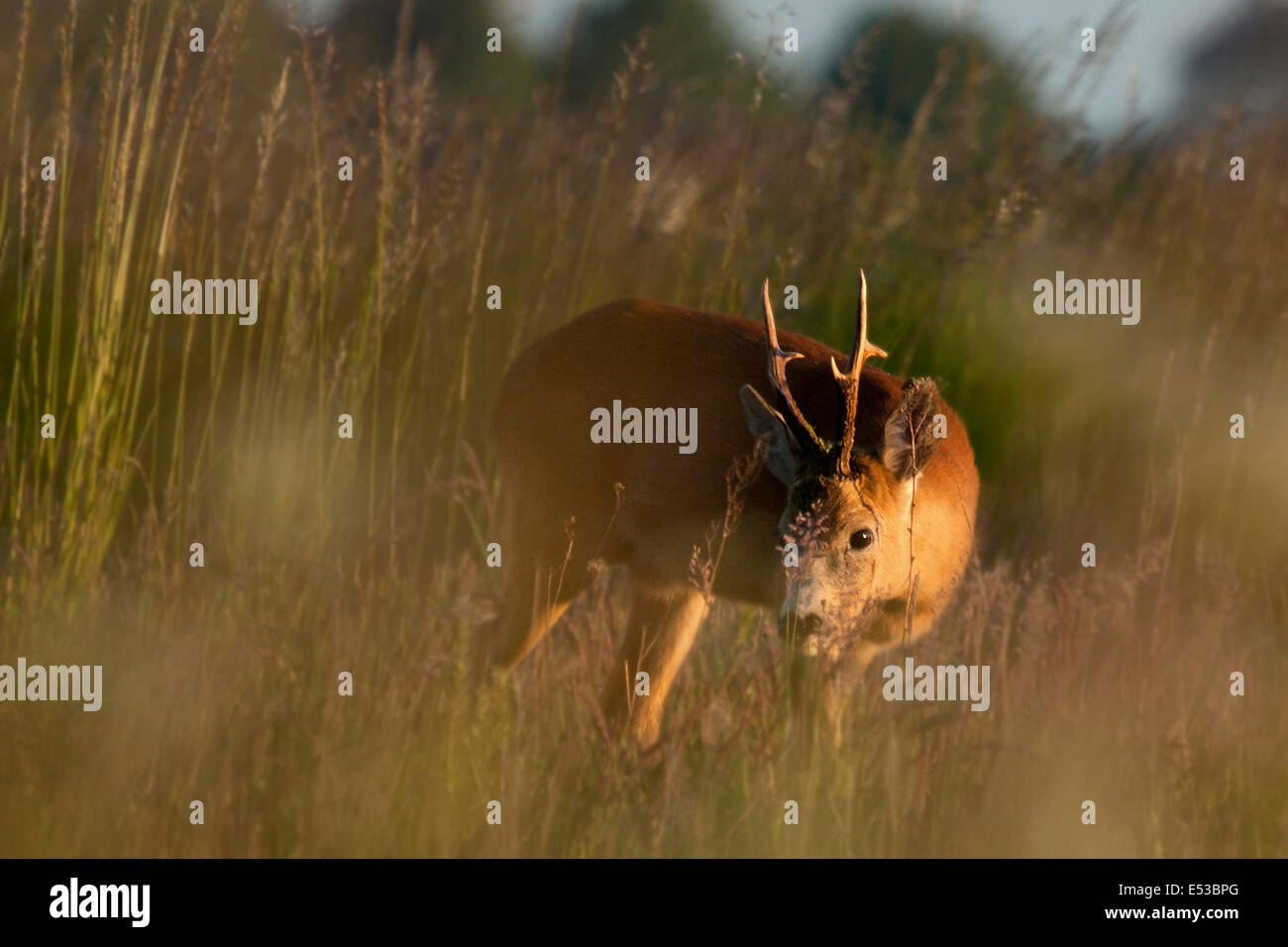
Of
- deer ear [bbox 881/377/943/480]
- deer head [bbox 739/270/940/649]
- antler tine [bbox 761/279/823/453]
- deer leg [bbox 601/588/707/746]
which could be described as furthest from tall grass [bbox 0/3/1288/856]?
antler tine [bbox 761/279/823/453]

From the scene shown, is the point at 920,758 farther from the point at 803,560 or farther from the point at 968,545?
the point at 968,545

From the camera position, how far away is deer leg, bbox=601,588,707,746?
418cm

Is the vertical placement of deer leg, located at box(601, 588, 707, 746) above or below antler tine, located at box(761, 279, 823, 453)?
below

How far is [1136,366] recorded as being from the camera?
6008 millimetres

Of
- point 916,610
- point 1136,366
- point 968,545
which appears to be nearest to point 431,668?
point 916,610

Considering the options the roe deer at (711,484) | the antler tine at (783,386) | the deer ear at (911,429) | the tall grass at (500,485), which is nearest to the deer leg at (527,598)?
the roe deer at (711,484)

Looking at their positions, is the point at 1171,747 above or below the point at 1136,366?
below

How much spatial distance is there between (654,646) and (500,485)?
1.16 meters

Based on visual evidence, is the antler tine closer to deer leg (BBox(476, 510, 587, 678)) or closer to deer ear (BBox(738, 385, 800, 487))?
→ deer ear (BBox(738, 385, 800, 487))

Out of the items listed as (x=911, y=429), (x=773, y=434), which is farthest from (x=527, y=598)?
(x=911, y=429)

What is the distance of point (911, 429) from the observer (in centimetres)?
356

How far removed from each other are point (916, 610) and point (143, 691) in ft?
6.48

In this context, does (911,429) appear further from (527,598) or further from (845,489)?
(527,598)

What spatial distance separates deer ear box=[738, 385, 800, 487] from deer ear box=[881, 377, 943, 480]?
0.84 ft
